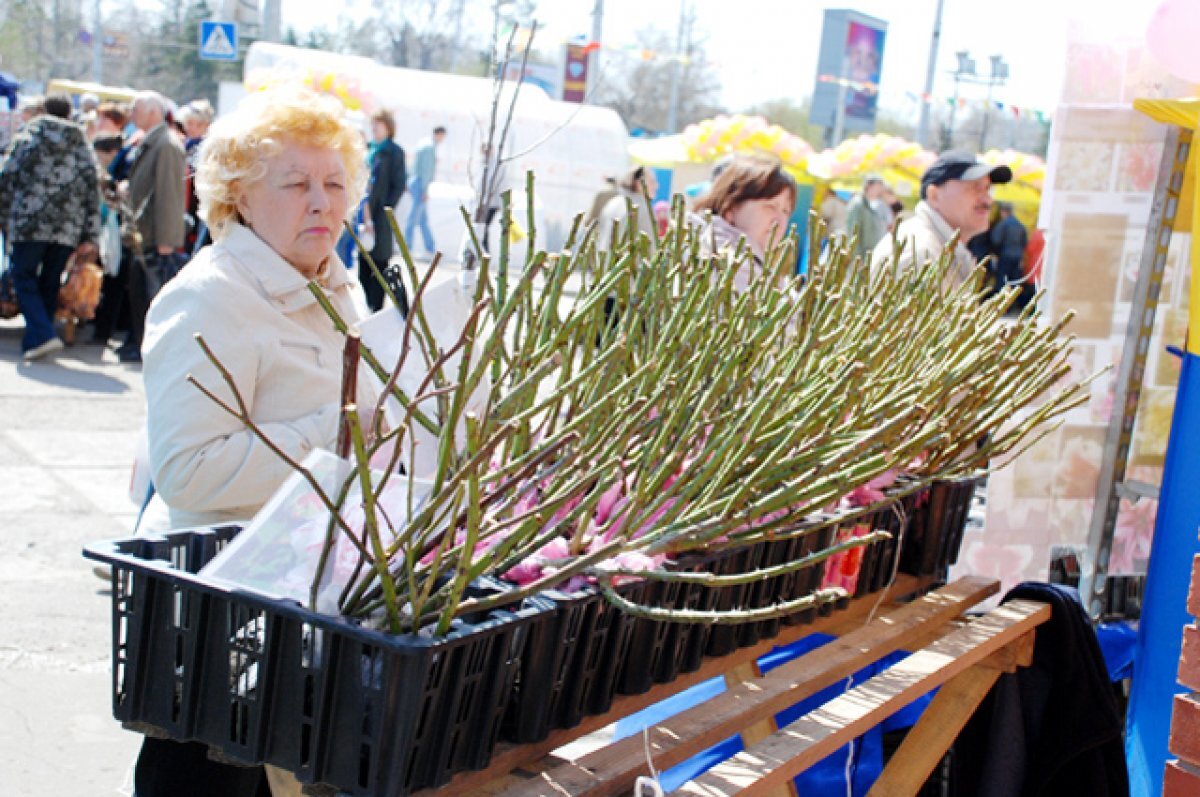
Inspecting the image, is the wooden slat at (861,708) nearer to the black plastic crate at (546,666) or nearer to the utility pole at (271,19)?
the black plastic crate at (546,666)

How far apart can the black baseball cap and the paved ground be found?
280 centimetres

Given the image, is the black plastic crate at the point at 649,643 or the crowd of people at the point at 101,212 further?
the crowd of people at the point at 101,212

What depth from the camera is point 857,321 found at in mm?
2262

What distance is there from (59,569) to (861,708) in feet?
11.1

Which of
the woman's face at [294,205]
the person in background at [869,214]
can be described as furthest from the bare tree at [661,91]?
the woman's face at [294,205]

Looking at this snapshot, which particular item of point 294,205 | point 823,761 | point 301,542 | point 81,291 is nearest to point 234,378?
point 294,205

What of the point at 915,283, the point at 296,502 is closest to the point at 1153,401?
the point at 915,283

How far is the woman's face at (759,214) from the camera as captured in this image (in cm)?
367

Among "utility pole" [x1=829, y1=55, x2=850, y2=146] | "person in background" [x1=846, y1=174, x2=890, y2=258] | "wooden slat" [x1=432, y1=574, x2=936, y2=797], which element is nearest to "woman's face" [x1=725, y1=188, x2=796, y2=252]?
"wooden slat" [x1=432, y1=574, x2=936, y2=797]

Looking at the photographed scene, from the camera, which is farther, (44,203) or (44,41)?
(44,41)

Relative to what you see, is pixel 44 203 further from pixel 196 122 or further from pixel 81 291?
pixel 196 122

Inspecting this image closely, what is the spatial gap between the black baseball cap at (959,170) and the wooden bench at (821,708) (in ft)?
6.31

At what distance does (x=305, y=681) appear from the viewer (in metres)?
1.34

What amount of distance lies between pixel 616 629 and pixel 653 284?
55 centimetres
